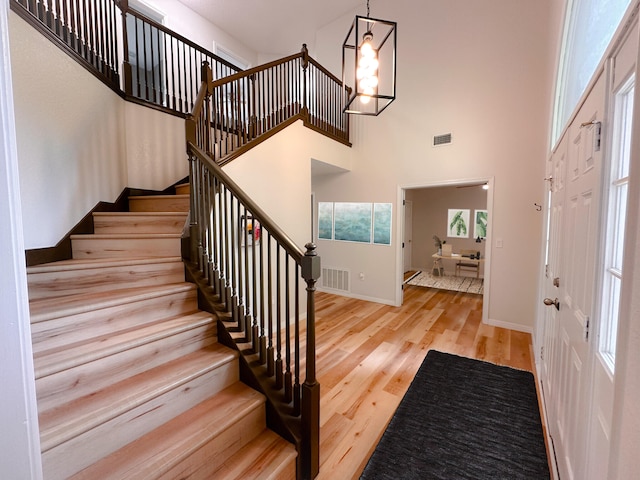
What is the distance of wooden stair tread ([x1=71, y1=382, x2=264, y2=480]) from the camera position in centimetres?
114

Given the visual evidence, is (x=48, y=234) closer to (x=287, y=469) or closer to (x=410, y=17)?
(x=287, y=469)

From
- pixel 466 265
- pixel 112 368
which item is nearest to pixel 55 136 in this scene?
pixel 112 368

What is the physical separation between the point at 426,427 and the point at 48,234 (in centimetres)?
331

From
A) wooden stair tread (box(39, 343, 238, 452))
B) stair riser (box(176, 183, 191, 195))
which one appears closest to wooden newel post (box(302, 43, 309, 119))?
stair riser (box(176, 183, 191, 195))

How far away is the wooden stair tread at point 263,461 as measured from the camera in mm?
1383

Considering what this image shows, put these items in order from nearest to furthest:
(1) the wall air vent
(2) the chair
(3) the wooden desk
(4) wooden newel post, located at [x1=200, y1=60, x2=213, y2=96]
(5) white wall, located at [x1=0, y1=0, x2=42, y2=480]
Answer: (5) white wall, located at [x1=0, y1=0, x2=42, y2=480] < (4) wooden newel post, located at [x1=200, y1=60, x2=213, y2=96] < (1) the wall air vent < (3) the wooden desk < (2) the chair

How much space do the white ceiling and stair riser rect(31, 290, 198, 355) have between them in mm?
5524

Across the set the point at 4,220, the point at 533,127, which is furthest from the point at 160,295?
the point at 533,127

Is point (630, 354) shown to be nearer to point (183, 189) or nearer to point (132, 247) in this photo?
point (132, 247)

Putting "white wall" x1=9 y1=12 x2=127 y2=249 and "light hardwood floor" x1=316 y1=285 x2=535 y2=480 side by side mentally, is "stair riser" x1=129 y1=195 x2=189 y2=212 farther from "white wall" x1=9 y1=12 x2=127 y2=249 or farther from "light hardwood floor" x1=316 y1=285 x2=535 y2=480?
"light hardwood floor" x1=316 y1=285 x2=535 y2=480

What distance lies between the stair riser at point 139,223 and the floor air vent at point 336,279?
3.44 m

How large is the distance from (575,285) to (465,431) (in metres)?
1.33

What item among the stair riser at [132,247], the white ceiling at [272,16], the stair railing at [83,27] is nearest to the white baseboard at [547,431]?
the stair riser at [132,247]

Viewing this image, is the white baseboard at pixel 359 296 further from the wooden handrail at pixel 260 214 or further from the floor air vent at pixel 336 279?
the wooden handrail at pixel 260 214
